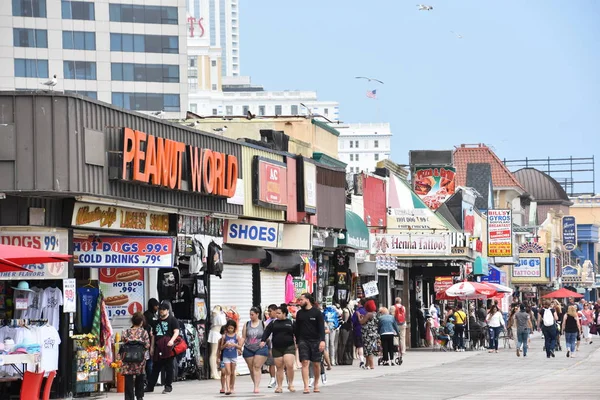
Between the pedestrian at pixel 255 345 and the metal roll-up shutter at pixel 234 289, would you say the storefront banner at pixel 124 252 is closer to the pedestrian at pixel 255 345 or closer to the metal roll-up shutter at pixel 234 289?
the pedestrian at pixel 255 345

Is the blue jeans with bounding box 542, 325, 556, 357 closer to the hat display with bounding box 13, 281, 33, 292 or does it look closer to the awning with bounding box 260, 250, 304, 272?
the awning with bounding box 260, 250, 304, 272

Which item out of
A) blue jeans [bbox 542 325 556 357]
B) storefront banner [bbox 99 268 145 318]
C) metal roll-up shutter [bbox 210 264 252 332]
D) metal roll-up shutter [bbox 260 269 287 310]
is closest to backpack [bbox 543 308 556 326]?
blue jeans [bbox 542 325 556 357]

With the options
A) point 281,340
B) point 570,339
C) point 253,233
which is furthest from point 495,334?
point 281,340

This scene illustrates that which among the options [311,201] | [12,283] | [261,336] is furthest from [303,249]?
[12,283]

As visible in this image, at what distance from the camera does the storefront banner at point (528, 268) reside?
82.7 m

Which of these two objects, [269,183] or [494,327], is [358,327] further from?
[494,327]

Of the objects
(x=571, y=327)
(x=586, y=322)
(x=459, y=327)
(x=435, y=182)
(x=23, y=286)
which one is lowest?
(x=586, y=322)

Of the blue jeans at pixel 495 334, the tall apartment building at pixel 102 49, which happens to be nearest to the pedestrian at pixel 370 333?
the blue jeans at pixel 495 334

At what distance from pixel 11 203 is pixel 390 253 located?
969 inches

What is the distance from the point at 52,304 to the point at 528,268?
206ft

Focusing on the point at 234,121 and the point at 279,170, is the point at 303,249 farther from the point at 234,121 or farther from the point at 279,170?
the point at 234,121

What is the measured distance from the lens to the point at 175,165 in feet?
85.5

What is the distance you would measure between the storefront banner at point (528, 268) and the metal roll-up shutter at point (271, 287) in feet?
163

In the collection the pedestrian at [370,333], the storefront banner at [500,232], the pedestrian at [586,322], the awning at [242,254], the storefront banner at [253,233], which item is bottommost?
the pedestrian at [586,322]
